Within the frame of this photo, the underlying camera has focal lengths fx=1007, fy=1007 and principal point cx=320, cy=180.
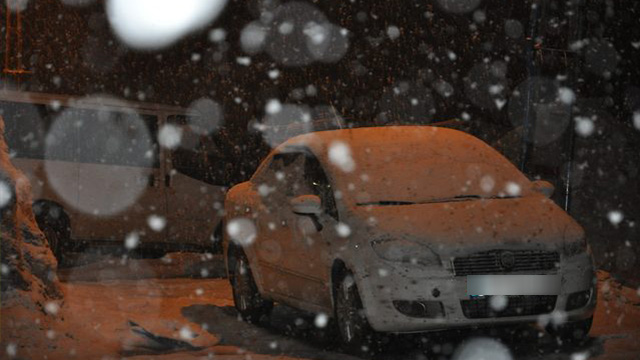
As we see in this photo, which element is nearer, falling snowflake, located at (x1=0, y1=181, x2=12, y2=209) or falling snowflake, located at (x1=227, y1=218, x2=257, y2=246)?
falling snowflake, located at (x1=0, y1=181, x2=12, y2=209)

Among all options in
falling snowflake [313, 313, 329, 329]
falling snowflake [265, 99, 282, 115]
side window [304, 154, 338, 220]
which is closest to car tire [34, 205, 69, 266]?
falling snowflake [313, 313, 329, 329]

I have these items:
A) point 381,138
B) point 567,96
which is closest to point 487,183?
point 381,138

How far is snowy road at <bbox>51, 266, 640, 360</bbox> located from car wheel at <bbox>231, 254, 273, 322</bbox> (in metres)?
0.10

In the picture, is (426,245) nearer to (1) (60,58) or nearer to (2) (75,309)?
(2) (75,309)

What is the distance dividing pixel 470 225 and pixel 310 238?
1284 mm

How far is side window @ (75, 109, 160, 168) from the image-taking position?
1132 centimetres

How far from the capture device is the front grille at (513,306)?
246 inches

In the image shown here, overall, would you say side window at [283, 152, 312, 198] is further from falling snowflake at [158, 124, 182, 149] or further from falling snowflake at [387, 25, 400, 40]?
falling snowflake at [387, 25, 400, 40]

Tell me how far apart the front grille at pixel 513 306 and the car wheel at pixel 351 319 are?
663 mm

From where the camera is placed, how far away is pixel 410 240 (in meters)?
6.38

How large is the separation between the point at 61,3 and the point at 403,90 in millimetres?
11456

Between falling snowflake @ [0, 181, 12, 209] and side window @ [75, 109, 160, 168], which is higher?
falling snowflake @ [0, 181, 12, 209]

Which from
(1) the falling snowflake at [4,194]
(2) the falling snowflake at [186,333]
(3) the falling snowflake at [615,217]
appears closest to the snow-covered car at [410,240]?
(2) the falling snowflake at [186,333]

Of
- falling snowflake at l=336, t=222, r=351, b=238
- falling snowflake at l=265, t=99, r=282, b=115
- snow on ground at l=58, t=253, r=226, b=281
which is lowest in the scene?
falling snowflake at l=265, t=99, r=282, b=115
